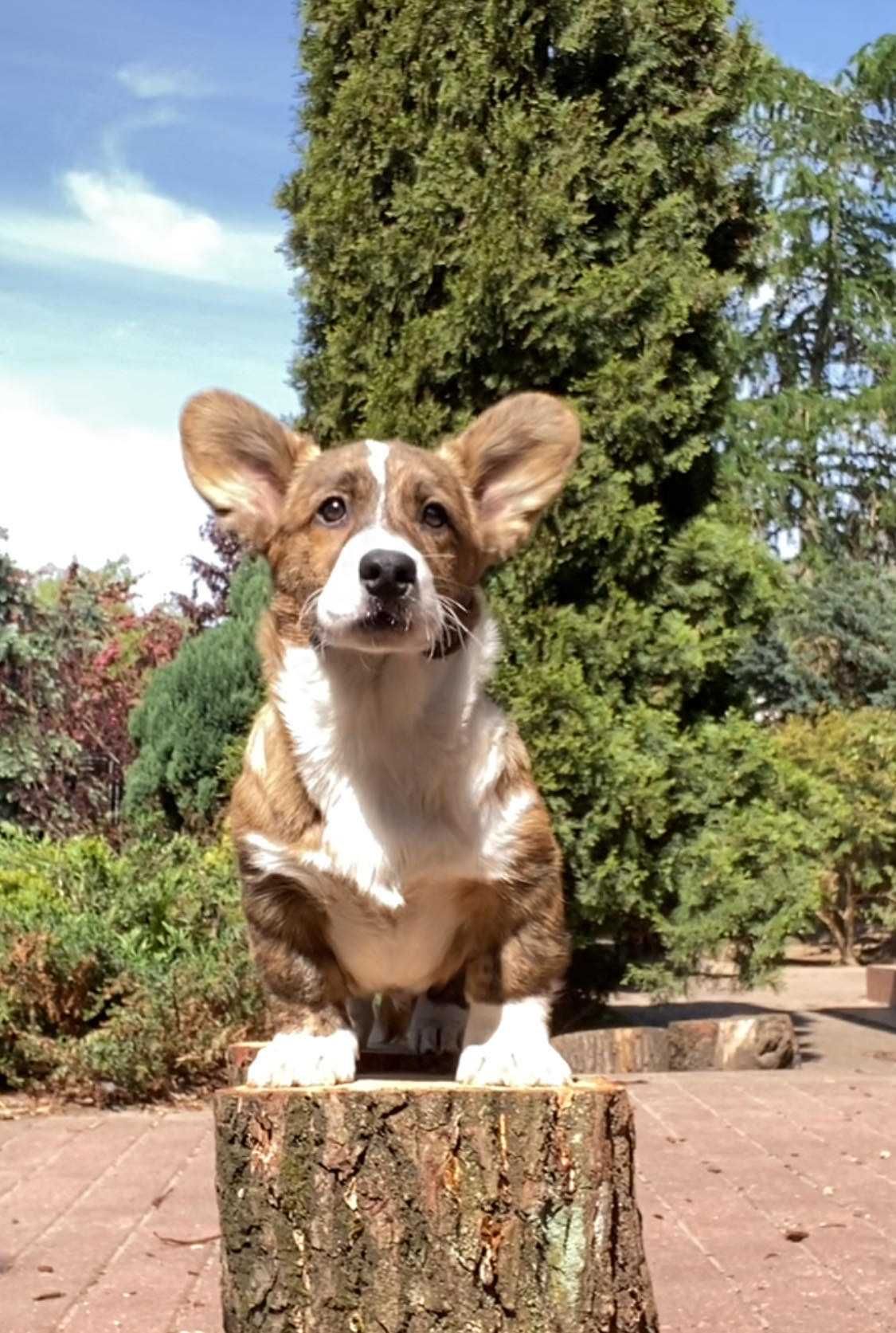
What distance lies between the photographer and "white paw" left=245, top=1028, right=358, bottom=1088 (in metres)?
3.23

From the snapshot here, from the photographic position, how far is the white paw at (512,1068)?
10.6 ft

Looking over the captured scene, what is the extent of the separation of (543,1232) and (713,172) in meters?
7.99

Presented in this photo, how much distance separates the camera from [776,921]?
9.38m

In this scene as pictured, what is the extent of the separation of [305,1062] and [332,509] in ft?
3.62

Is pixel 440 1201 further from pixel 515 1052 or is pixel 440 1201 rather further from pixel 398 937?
pixel 398 937

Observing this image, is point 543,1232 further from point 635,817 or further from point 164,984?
point 635,817

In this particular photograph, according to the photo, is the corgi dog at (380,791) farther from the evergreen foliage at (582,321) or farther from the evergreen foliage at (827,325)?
the evergreen foliage at (827,325)

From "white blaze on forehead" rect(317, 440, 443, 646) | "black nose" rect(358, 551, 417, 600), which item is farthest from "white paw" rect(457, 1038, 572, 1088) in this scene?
"black nose" rect(358, 551, 417, 600)

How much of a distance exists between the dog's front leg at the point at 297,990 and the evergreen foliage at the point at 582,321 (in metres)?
5.67

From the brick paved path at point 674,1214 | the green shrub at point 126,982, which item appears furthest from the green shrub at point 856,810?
the green shrub at point 126,982

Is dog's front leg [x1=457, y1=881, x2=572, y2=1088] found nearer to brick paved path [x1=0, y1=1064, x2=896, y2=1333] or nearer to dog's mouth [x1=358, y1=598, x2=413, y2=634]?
dog's mouth [x1=358, y1=598, x2=413, y2=634]

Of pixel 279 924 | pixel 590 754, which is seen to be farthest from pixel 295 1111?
pixel 590 754

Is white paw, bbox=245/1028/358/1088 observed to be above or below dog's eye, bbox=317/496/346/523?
below

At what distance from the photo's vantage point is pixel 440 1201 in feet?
10.6
